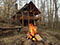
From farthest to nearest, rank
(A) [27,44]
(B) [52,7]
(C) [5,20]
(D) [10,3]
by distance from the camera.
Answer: (C) [5,20] < (B) [52,7] < (D) [10,3] < (A) [27,44]

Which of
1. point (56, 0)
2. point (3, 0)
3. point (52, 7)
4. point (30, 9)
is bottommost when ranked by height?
point (30, 9)

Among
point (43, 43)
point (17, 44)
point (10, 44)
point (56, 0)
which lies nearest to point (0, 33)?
point (10, 44)

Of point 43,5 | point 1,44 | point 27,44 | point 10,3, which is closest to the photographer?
point 27,44

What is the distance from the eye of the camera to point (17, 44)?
182 inches

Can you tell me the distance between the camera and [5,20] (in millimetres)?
17969

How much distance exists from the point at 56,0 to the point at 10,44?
1629 cm

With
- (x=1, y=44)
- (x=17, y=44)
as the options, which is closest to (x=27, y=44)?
(x=17, y=44)

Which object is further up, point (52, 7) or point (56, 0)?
point (56, 0)

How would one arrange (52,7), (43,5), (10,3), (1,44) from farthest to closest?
(43,5) < (52,7) < (10,3) < (1,44)

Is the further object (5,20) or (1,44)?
(5,20)

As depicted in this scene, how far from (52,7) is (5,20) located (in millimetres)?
18878

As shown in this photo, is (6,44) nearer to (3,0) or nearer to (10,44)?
(10,44)

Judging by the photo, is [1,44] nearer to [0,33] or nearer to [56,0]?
[0,33]

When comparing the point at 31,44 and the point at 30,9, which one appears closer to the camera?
the point at 31,44
